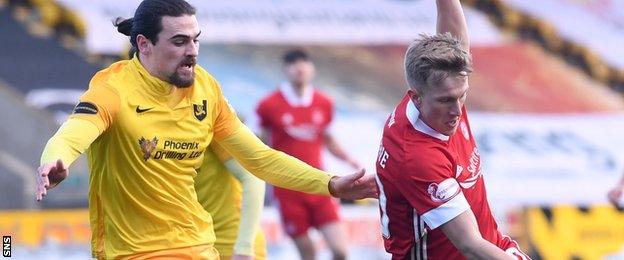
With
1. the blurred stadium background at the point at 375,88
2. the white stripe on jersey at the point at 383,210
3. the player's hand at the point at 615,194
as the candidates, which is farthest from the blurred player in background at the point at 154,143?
the blurred stadium background at the point at 375,88

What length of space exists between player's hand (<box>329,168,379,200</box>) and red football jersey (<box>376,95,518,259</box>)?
0.31 meters

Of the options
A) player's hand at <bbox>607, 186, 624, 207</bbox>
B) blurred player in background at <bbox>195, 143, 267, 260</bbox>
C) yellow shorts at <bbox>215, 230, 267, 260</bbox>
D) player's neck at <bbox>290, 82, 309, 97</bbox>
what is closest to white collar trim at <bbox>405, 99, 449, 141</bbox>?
blurred player in background at <bbox>195, 143, 267, 260</bbox>

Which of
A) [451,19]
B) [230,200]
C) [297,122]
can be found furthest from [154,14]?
[297,122]

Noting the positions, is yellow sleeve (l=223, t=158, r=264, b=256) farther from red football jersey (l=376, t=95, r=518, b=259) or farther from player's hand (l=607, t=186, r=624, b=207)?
player's hand (l=607, t=186, r=624, b=207)

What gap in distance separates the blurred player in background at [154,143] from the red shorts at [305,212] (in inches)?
220

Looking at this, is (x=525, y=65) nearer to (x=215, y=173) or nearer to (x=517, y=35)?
(x=517, y=35)

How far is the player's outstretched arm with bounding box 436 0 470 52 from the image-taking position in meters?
6.01

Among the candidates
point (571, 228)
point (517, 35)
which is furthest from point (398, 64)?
point (571, 228)

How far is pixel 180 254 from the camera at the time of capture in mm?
5750

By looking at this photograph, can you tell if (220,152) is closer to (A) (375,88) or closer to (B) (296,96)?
(B) (296,96)

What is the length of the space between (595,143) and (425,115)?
950cm

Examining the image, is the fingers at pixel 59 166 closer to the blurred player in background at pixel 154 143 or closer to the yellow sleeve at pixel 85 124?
the yellow sleeve at pixel 85 124

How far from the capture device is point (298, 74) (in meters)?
12.0

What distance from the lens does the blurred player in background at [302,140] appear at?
453 inches
